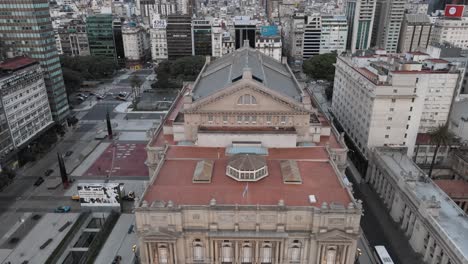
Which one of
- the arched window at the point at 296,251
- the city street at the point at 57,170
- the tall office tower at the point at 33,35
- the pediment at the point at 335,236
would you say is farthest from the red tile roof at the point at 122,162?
the pediment at the point at 335,236

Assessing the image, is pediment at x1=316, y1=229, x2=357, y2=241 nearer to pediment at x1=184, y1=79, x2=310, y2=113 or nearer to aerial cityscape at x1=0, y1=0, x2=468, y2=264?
aerial cityscape at x1=0, y1=0, x2=468, y2=264

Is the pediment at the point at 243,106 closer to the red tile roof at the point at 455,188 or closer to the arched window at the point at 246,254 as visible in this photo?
the arched window at the point at 246,254

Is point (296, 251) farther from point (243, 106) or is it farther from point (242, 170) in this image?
point (243, 106)

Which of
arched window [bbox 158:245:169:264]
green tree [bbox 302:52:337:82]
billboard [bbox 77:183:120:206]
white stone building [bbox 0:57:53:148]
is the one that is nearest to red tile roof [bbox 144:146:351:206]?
arched window [bbox 158:245:169:264]

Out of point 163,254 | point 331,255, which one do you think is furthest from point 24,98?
point 331,255

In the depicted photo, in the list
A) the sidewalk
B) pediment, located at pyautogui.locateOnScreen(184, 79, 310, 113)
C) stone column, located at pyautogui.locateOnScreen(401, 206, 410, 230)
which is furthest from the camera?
pediment, located at pyautogui.locateOnScreen(184, 79, 310, 113)

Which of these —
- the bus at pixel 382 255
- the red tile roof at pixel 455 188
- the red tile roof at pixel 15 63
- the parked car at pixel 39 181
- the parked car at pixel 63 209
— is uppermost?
the red tile roof at pixel 15 63
